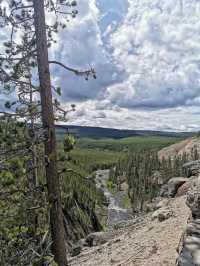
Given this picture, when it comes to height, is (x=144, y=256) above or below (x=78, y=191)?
above

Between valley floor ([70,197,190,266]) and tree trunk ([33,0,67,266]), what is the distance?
5.11 m

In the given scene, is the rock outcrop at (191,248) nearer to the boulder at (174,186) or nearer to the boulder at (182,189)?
the boulder at (182,189)

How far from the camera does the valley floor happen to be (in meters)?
14.6

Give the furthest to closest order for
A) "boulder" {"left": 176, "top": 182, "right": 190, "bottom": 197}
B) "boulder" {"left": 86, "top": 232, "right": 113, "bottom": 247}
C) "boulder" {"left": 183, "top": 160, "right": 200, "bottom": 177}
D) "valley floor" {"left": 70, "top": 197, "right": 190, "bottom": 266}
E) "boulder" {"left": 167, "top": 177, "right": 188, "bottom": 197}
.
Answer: "boulder" {"left": 183, "top": 160, "right": 200, "bottom": 177}, "boulder" {"left": 167, "top": 177, "right": 188, "bottom": 197}, "boulder" {"left": 176, "top": 182, "right": 190, "bottom": 197}, "boulder" {"left": 86, "top": 232, "right": 113, "bottom": 247}, "valley floor" {"left": 70, "top": 197, "right": 190, "bottom": 266}

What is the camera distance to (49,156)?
9.14 meters

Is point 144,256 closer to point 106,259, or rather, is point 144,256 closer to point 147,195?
point 106,259

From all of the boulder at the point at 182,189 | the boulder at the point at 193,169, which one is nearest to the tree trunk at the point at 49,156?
the boulder at the point at 182,189

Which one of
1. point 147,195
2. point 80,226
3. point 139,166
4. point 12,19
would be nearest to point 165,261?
point 12,19

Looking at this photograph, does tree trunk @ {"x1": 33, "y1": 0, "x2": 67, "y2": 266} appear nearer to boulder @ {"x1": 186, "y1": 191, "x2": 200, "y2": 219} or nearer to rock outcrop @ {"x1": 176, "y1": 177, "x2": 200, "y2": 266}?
rock outcrop @ {"x1": 176, "y1": 177, "x2": 200, "y2": 266}

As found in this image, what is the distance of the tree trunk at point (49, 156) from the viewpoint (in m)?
9.49

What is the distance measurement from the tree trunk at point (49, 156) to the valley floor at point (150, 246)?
511 cm

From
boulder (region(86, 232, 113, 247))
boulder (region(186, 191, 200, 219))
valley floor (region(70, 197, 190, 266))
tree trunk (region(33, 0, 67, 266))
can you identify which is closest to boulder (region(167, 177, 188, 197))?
boulder (region(86, 232, 113, 247))

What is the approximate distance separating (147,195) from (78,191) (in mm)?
45258

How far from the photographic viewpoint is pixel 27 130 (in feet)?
30.6
